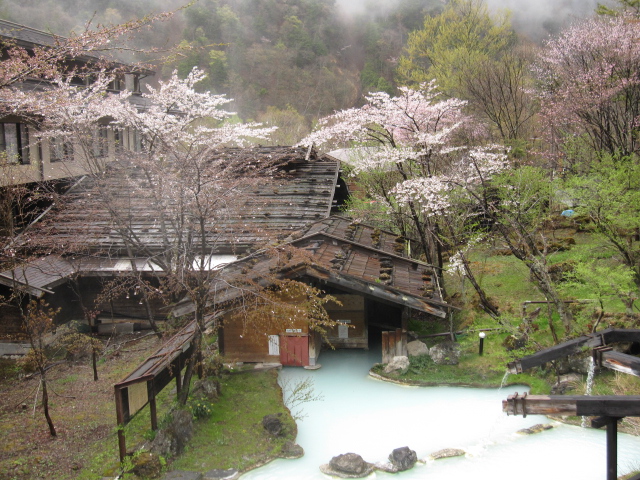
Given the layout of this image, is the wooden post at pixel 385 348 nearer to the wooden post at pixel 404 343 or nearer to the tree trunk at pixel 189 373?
the wooden post at pixel 404 343

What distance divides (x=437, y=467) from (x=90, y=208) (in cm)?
1279

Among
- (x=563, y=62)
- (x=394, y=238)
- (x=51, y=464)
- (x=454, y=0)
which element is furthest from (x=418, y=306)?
(x=454, y=0)

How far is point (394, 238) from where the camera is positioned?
16.5 meters

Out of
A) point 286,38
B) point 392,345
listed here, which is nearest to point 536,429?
point 392,345

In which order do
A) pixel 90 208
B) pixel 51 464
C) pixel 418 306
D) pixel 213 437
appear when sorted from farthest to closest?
pixel 90 208 → pixel 418 306 → pixel 213 437 → pixel 51 464

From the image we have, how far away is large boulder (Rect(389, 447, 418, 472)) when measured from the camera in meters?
8.15

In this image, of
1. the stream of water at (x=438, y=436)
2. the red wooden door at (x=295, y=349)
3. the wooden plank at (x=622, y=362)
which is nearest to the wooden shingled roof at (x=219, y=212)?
the red wooden door at (x=295, y=349)

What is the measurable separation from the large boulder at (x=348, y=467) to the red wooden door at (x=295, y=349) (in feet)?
12.2

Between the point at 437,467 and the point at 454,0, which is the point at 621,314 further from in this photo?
the point at 454,0

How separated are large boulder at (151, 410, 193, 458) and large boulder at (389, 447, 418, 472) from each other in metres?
3.54

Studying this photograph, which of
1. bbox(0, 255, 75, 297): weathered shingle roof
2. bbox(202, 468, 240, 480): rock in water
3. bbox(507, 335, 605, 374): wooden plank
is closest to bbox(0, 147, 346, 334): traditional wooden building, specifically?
bbox(0, 255, 75, 297): weathered shingle roof

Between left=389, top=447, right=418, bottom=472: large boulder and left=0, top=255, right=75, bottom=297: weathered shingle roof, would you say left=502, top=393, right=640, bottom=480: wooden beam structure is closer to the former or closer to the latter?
left=389, top=447, right=418, bottom=472: large boulder

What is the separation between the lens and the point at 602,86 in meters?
16.7

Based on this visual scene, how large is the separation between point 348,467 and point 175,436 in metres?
2.93
